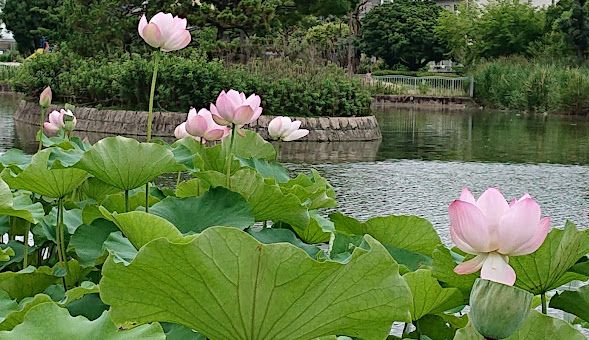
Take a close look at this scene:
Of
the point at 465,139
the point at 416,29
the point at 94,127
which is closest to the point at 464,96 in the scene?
the point at 416,29

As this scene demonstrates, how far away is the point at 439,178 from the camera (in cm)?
718

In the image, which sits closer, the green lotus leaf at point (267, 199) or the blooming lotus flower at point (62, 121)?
the green lotus leaf at point (267, 199)

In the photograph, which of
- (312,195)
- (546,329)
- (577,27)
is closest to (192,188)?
(312,195)

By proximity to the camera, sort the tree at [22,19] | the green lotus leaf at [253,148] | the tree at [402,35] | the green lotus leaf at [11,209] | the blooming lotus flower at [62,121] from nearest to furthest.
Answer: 1. the green lotus leaf at [11,209]
2. the green lotus leaf at [253,148]
3. the blooming lotus flower at [62,121]
4. the tree at [402,35]
5. the tree at [22,19]

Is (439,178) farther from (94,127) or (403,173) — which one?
(94,127)

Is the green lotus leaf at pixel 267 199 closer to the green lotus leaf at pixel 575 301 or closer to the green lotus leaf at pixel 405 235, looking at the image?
the green lotus leaf at pixel 405 235

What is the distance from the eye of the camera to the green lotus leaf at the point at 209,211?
118 centimetres

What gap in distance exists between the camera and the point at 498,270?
64 cm

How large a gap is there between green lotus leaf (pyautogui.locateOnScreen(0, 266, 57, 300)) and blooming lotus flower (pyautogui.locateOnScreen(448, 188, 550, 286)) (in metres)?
0.67

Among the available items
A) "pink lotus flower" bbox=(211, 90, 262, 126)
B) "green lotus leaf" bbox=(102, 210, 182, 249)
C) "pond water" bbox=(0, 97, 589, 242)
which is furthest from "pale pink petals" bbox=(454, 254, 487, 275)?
"pond water" bbox=(0, 97, 589, 242)

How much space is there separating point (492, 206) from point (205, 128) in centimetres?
89

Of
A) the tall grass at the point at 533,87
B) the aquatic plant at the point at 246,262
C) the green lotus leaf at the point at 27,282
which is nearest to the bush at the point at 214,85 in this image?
the tall grass at the point at 533,87

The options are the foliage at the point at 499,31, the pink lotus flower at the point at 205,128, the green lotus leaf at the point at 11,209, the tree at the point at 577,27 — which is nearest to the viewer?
the green lotus leaf at the point at 11,209

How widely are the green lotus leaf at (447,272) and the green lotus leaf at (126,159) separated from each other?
1.43ft
